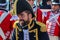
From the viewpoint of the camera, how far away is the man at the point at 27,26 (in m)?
4.45

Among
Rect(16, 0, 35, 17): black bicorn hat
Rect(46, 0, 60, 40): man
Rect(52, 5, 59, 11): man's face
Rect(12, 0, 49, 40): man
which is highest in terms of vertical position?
Rect(16, 0, 35, 17): black bicorn hat

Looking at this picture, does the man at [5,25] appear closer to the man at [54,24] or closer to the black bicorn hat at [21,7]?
the man at [54,24]

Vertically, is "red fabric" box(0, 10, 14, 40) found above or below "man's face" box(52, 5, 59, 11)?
below

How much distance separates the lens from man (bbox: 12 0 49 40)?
4.45m

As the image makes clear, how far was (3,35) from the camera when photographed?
7.29 meters

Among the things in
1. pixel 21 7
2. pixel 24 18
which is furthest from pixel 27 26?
pixel 21 7

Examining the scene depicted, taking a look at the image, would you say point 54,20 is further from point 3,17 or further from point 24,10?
point 24,10

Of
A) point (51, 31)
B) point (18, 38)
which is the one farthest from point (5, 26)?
point (18, 38)

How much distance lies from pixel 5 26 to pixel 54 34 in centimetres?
125

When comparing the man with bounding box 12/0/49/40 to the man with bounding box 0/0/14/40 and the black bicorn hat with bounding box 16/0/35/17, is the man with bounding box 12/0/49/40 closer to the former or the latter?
the black bicorn hat with bounding box 16/0/35/17

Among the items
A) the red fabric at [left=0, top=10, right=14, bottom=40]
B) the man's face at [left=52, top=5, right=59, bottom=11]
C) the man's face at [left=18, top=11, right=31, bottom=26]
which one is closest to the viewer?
the man's face at [left=18, top=11, right=31, bottom=26]

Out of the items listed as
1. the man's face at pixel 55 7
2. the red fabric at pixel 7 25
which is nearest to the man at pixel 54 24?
the man's face at pixel 55 7

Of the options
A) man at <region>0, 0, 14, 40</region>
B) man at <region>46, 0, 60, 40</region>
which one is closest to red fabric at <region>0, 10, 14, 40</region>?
man at <region>0, 0, 14, 40</region>

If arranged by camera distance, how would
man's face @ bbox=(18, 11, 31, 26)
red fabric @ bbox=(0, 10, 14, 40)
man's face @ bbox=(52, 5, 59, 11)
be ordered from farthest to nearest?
man's face @ bbox=(52, 5, 59, 11)
red fabric @ bbox=(0, 10, 14, 40)
man's face @ bbox=(18, 11, 31, 26)
